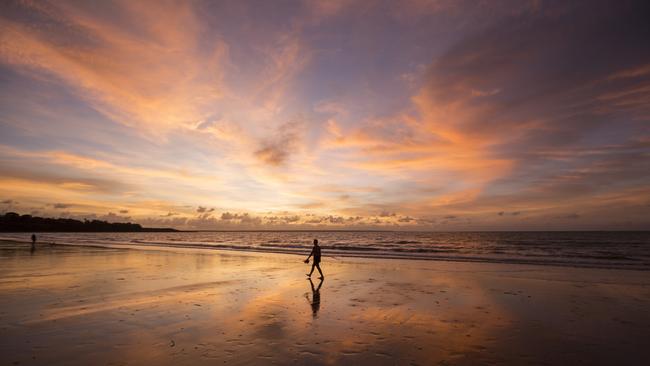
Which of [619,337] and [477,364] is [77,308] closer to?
[477,364]

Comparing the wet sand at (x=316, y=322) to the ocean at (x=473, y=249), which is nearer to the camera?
the wet sand at (x=316, y=322)

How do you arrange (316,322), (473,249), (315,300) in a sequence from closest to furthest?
1. (316,322)
2. (315,300)
3. (473,249)

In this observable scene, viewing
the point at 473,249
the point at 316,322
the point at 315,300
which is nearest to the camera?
the point at 316,322

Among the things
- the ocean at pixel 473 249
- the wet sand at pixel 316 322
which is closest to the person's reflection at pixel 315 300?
the wet sand at pixel 316 322

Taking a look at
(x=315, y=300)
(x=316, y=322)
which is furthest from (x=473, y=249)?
A: (x=316, y=322)

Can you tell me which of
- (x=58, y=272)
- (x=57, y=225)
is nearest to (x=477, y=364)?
(x=58, y=272)

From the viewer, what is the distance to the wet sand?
7.58m

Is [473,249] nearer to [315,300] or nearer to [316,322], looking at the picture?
[315,300]

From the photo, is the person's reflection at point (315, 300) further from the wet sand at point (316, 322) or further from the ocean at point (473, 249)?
the ocean at point (473, 249)

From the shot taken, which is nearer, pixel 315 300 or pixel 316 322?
pixel 316 322

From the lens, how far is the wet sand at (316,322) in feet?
24.9

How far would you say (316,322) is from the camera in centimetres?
1035

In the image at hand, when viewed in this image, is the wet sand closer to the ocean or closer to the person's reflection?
the person's reflection

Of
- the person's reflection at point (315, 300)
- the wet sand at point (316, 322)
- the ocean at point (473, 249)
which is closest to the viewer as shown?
the wet sand at point (316, 322)
